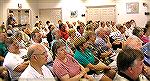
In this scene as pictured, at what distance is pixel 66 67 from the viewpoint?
182 centimetres

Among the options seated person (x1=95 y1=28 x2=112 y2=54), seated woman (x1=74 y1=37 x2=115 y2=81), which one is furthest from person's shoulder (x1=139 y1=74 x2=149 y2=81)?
seated person (x1=95 y1=28 x2=112 y2=54)

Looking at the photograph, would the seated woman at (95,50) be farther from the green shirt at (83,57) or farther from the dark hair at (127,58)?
the dark hair at (127,58)

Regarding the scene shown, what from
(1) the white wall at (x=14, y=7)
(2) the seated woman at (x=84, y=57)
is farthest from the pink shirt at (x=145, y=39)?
(1) the white wall at (x=14, y=7)

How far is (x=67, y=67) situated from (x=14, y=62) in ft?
1.32

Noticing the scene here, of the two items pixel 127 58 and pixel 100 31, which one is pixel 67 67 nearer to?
pixel 127 58

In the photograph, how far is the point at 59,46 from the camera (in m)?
1.87

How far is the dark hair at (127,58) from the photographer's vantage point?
1.16 meters

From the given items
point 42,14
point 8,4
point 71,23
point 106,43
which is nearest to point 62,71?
point 106,43

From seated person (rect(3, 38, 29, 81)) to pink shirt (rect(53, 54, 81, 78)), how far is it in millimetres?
222

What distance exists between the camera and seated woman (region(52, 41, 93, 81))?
5.75 ft

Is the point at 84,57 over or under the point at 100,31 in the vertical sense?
under

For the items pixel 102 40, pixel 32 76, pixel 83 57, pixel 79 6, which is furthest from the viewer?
pixel 79 6

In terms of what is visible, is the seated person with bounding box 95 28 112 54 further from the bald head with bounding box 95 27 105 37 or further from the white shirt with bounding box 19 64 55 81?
the white shirt with bounding box 19 64 55 81

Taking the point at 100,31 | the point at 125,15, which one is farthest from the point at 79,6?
the point at 125,15
